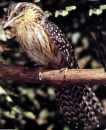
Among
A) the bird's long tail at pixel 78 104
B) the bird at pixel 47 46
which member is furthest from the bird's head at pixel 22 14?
the bird's long tail at pixel 78 104

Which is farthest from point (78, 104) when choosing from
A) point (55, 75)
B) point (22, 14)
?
point (22, 14)

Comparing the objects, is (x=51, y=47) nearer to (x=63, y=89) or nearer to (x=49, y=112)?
(x=63, y=89)

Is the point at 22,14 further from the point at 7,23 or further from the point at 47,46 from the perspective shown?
the point at 47,46

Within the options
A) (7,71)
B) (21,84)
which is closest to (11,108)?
(21,84)

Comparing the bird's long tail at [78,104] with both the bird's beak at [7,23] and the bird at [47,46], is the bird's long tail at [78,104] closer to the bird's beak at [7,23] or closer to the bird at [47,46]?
the bird at [47,46]

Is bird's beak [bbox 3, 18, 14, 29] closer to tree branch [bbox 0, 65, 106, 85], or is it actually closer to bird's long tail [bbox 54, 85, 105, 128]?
tree branch [bbox 0, 65, 106, 85]

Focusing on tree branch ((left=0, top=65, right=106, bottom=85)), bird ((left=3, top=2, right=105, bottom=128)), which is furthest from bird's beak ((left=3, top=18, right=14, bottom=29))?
tree branch ((left=0, top=65, right=106, bottom=85))

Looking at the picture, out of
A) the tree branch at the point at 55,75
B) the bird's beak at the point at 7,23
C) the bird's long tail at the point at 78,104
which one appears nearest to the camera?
the tree branch at the point at 55,75
